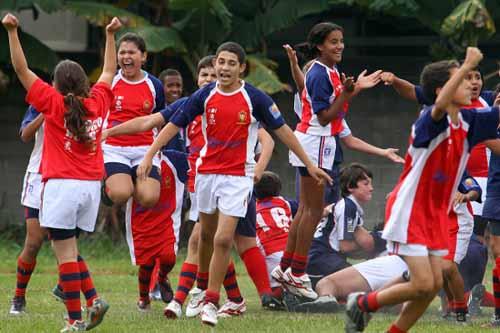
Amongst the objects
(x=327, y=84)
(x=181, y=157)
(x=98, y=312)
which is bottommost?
(x=98, y=312)

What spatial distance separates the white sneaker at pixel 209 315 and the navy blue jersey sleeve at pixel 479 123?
231 cm

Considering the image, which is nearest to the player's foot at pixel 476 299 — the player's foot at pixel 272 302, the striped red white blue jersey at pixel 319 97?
the player's foot at pixel 272 302

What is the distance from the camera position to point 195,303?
30.6 ft

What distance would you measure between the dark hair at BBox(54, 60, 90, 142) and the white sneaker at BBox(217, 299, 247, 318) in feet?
6.56

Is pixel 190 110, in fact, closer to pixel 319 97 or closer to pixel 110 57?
pixel 110 57

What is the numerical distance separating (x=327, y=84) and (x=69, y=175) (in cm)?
244

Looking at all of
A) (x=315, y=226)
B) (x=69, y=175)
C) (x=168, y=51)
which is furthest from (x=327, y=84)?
(x=168, y=51)

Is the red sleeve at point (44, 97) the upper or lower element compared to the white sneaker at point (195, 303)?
upper

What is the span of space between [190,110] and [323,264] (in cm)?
234

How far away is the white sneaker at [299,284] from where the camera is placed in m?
9.70

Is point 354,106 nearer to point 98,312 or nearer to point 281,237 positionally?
point 281,237

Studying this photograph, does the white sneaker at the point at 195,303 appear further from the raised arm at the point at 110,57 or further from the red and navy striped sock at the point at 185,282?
the raised arm at the point at 110,57

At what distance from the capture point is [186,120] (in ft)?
28.9

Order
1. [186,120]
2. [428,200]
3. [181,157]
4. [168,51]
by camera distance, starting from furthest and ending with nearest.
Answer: [168,51] < [181,157] < [186,120] < [428,200]
